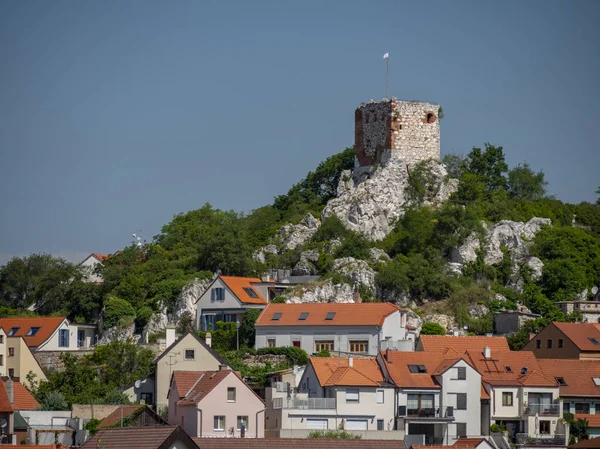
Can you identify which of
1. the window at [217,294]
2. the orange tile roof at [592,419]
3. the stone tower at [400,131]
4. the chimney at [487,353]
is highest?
the stone tower at [400,131]

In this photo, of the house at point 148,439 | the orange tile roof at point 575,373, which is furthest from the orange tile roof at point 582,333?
the house at point 148,439

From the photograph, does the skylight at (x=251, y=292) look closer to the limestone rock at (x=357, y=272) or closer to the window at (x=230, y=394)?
the limestone rock at (x=357, y=272)

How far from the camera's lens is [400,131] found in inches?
4343

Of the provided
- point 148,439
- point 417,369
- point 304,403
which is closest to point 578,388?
point 417,369

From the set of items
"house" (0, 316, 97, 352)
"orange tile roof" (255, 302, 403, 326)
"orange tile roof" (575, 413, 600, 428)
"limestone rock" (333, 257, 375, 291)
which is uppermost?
"limestone rock" (333, 257, 375, 291)

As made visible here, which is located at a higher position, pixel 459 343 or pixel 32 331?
pixel 32 331

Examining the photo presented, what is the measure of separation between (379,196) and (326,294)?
13.0 m

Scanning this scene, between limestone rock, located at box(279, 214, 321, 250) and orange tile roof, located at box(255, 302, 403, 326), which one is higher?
limestone rock, located at box(279, 214, 321, 250)

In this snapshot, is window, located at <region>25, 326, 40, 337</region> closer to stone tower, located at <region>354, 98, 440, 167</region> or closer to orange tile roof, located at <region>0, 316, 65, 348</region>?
orange tile roof, located at <region>0, 316, 65, 348</region>

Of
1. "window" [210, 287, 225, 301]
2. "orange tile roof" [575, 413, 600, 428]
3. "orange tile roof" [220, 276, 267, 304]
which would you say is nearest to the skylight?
"orange tile roof" [220, 276, 267, 304]

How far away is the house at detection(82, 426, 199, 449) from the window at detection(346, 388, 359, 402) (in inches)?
803

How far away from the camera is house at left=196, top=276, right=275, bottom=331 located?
93.4 metres

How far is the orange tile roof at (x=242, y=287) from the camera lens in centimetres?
9369

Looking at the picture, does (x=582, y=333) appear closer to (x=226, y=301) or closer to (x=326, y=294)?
(x=326, y=294)
